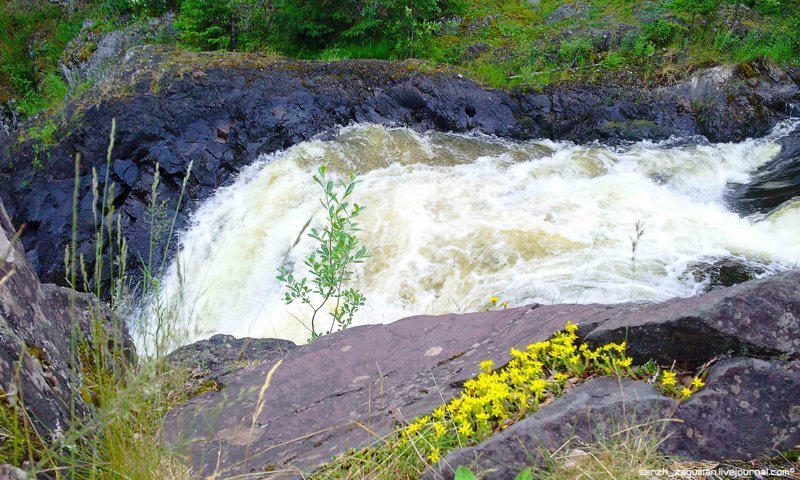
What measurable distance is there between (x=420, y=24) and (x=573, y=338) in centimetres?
1049

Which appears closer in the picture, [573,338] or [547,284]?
[573,338]

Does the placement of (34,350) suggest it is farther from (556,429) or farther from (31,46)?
(31,46)

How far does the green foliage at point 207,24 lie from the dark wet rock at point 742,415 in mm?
10983

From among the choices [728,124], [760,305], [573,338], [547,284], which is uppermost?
[760,305]

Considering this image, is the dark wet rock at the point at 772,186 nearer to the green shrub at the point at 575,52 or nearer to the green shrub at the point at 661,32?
the green shrub at the point at 661,32

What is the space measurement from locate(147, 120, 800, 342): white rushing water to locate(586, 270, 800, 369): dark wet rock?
2.52m

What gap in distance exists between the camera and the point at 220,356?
4.18 meters

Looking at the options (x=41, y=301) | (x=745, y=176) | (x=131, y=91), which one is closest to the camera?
(x=41, y=301)

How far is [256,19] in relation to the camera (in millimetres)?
11727

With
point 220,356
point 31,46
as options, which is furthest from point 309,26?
point 31,46

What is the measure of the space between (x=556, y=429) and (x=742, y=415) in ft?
2.38

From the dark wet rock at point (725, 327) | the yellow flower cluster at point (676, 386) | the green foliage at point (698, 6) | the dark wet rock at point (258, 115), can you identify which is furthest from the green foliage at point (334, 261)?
the green foliage at point (698, 6)

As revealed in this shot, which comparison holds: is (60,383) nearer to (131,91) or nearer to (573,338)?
(573,338)

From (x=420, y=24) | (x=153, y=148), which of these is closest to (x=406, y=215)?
(x=153, y=148)
